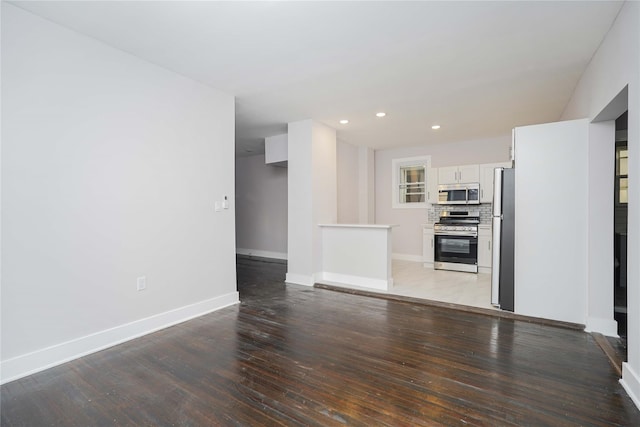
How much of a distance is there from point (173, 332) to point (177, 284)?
19.2 inches

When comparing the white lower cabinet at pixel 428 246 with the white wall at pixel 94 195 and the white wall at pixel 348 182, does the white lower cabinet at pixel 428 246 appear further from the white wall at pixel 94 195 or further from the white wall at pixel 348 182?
the white wall at pixel 94 195

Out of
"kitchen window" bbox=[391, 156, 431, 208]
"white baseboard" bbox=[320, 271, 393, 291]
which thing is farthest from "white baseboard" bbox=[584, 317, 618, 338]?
"kitchen window" bbox=[391, 156, 431, 208]

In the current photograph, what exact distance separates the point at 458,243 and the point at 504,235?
2.35m

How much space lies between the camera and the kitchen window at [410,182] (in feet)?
22.1

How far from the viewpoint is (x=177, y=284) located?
3162mm

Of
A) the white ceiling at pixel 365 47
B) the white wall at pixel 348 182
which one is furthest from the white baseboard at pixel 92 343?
the white wall at pixel 348 182

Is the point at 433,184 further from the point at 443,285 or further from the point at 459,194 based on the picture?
the point at 443,285

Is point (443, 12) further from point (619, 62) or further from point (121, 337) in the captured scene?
point (121, 337)

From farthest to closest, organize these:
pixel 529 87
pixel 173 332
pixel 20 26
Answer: pixel 529 87
pixel 173 332
pixel 20 26

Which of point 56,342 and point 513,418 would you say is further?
point 56,342

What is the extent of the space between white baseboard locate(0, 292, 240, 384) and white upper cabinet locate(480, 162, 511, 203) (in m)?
5.04

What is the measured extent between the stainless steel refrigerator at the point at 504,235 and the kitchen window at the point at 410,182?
3231 mm

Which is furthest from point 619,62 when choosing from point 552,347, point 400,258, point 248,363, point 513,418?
point 400,258

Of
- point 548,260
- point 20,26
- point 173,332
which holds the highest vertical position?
point 20,26
